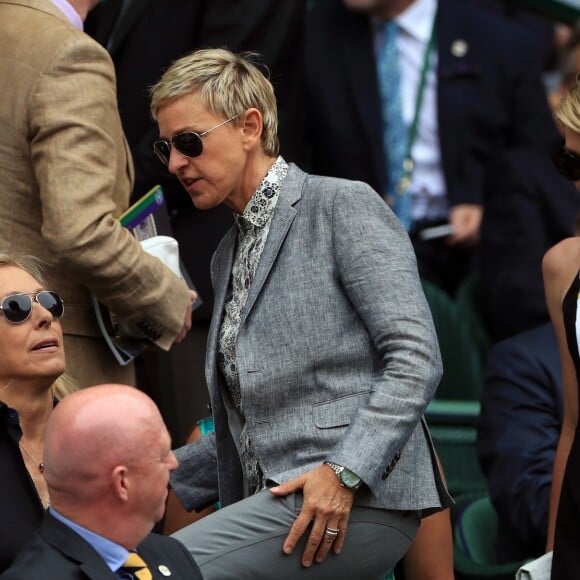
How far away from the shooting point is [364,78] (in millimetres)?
6641

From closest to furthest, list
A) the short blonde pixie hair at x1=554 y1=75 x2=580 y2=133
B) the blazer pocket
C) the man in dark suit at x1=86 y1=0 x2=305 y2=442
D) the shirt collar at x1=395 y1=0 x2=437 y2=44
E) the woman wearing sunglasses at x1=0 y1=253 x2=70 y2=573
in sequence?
the blazer pocket, the short blonde pixie hair at x1=554 y1=75 x2=580 y2=133, the woman wearing sunglasses at x1=0 y1=253 x2=70 y2=573, the man in dark suit at x1=86 y1=0 x2=305 y2=442, the shirt collar at x1=395 y1=0 x2=437 y2=44

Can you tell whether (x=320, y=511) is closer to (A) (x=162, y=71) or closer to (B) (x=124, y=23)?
(A) (x=162, y=71)

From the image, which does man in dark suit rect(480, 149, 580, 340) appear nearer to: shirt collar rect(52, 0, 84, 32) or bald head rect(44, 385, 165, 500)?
shirt collar rect(52, 0, 84, 32)

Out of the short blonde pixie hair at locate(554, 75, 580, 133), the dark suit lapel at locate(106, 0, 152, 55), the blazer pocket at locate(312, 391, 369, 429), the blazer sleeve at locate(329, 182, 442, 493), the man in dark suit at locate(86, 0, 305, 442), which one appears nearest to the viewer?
the blazer sleeve at locate(329, 182, 442, 493)

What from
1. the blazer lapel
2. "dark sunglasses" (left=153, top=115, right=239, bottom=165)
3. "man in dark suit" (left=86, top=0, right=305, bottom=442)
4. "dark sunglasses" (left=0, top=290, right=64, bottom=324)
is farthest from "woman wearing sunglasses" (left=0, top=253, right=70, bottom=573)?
"man in dark suit" (left=86, top=0, right=305, bottom=442)

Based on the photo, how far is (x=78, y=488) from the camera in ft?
9.71

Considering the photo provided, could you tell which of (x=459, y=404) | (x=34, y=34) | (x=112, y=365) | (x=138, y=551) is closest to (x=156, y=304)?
(x=112, y=365)

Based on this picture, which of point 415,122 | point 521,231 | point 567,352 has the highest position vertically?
point 567,352

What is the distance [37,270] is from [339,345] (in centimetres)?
98

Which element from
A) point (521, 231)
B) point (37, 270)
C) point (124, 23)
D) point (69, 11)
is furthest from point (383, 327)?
point (521, 231)

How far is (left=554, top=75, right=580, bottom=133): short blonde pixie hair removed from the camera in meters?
3.81

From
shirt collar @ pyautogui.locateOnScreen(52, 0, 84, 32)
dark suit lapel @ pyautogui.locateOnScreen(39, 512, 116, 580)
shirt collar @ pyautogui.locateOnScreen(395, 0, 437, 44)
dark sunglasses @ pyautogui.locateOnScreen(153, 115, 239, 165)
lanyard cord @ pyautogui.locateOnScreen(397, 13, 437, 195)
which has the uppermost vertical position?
dark sunglasses @ pyautogui.locateOnScreen(153, 115, 239, 165)

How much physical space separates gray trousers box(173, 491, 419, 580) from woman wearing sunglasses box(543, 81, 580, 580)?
0.42m

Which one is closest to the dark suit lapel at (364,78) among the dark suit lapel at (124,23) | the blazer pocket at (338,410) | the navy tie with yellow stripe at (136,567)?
the dark suit lapel at (124,23)
